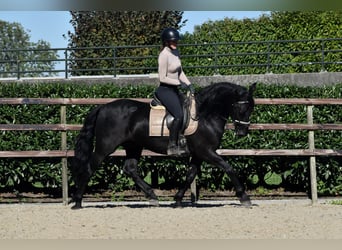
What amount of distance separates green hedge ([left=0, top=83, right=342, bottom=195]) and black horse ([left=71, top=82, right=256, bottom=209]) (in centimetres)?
135

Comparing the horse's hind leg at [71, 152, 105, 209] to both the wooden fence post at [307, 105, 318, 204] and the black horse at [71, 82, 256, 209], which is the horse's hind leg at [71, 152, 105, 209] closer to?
the black horse at [71, 82, 256, 209]

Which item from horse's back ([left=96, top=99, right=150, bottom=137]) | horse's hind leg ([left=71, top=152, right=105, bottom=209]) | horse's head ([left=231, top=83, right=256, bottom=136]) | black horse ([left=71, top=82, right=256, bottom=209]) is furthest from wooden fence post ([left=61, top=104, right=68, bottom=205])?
horse's head ([left=231, top=83, right=256, bottom=136])

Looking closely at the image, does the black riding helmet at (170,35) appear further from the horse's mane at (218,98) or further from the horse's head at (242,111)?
the horse's head at (242,111)

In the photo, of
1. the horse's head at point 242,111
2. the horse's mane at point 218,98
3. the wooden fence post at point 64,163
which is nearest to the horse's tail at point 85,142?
the wooden fence post at point 64,163

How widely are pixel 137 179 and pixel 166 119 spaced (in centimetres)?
97

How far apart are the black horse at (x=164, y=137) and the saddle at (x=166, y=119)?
0.23 ft

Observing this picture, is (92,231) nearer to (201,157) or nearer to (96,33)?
(201,157)

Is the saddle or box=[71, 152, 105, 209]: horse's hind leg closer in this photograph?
the saddle

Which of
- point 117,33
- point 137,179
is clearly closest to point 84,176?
point 137,179

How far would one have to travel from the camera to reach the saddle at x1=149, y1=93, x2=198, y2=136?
25.9ft

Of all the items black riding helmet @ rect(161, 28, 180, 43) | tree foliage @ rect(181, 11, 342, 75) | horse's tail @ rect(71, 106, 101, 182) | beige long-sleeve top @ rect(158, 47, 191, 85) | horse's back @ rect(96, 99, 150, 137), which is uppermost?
tree foliage @ rect(181, 11, 342, 75)

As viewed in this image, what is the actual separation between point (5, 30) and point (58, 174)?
3501 cm

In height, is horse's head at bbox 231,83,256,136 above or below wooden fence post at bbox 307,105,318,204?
above

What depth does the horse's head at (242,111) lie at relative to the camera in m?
7.95
